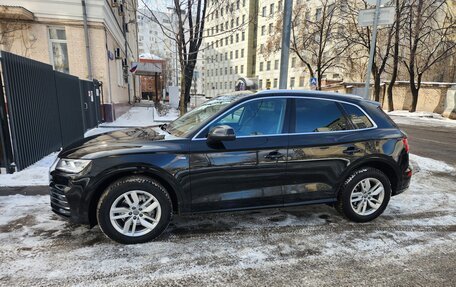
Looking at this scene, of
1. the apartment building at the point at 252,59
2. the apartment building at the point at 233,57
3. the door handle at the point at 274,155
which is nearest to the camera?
the door handle at the point at 274,155

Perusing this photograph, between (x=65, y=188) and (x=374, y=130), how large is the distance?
12.6 ft

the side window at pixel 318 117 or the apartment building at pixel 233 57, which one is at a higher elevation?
the apartment building at pixel 233 57

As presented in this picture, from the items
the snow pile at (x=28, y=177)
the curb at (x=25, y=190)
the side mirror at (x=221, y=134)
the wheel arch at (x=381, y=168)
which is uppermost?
the side mirror at (x=221, y=134)

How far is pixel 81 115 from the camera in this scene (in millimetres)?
9031

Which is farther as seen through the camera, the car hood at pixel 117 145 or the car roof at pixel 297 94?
the car roof at pixel 297 94

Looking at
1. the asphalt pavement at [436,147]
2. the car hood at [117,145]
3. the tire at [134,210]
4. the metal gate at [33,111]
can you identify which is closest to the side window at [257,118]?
the car hood at [117,145]

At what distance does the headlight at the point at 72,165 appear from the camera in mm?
3105

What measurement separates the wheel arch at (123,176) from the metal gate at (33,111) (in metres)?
3.10

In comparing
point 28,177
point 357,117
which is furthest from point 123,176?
point 28,177

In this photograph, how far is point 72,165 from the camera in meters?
3.17

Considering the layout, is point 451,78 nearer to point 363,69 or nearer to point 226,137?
point 363,69

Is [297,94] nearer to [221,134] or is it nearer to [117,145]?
[221,134]

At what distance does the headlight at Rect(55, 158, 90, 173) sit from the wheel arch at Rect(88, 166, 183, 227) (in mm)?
243

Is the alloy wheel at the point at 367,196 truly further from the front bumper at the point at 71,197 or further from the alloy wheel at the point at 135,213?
the front bumper at the point at 71,197
